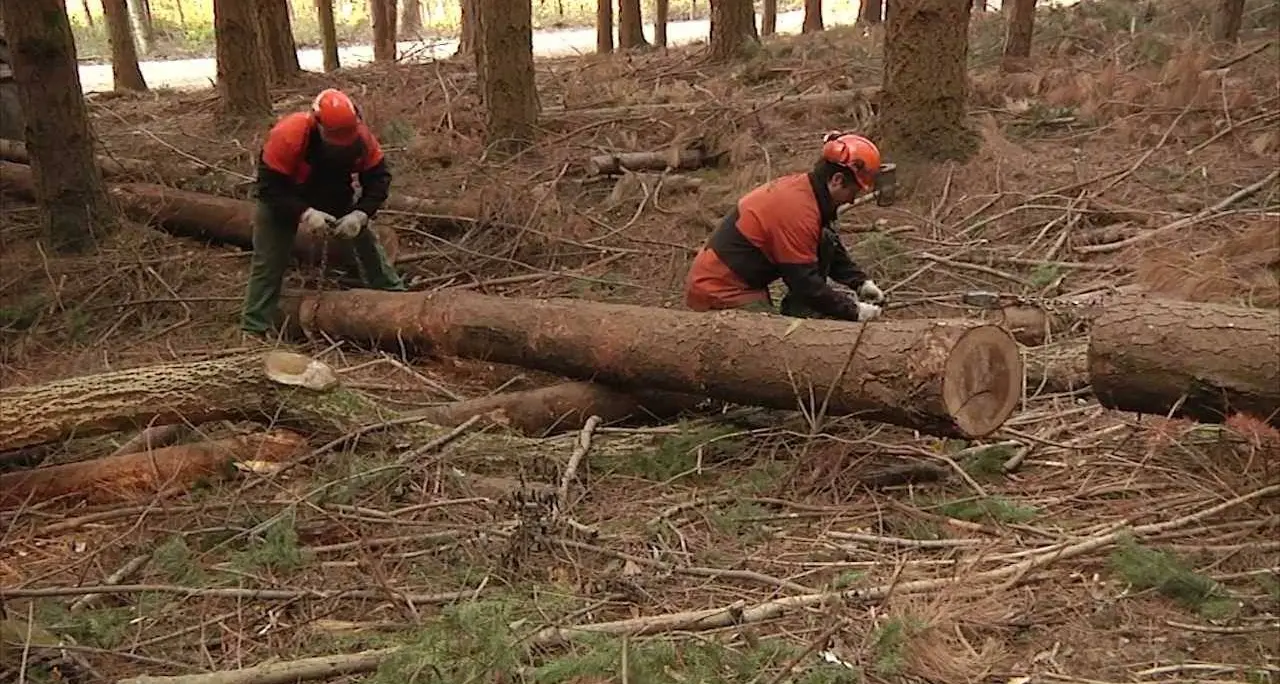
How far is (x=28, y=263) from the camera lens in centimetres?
709

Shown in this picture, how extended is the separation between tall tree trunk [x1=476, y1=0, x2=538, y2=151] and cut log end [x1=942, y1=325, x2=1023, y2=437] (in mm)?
5763

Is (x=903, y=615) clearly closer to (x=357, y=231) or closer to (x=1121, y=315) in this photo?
(x=1121, y=315)

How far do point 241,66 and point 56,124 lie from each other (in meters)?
3.53

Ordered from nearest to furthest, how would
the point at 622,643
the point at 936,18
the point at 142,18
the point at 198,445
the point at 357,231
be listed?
the point at 622,643 < the point at 198,445 < the point at 357,231 < the point at 936,18 < the point at 142,18

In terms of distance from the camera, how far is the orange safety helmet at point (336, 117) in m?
5.96

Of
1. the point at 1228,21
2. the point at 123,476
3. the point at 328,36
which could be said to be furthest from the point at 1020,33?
the point at 328,36

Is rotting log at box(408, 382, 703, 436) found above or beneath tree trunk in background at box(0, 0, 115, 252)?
beneath

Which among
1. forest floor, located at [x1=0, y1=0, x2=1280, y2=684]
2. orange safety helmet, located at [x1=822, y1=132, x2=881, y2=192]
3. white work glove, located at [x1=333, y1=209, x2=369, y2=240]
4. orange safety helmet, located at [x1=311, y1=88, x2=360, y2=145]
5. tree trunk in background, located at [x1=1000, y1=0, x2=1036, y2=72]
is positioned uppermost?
tree trunk in background, located at [x1=1000, y1=0, x2=1036, y2=72]

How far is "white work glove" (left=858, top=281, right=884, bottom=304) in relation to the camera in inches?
222

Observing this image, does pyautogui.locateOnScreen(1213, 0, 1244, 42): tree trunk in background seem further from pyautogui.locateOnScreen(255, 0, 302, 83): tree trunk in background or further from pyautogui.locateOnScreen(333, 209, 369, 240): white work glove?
pyautogui.locateOnScreen(255, 0, 302, 83): tree trunk in background

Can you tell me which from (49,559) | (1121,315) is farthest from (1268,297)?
(49,559)

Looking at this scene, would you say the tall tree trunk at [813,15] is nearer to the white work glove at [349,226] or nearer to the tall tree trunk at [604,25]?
the tall tree trunk at [604,25]

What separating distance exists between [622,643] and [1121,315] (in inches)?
89.5

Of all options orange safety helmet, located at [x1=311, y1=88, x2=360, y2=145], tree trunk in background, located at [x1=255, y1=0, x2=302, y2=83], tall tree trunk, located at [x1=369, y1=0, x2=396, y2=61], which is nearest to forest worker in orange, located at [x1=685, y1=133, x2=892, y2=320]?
orange safety helmet, located at [x1=311, y1=88, x2=360, y2=145]
